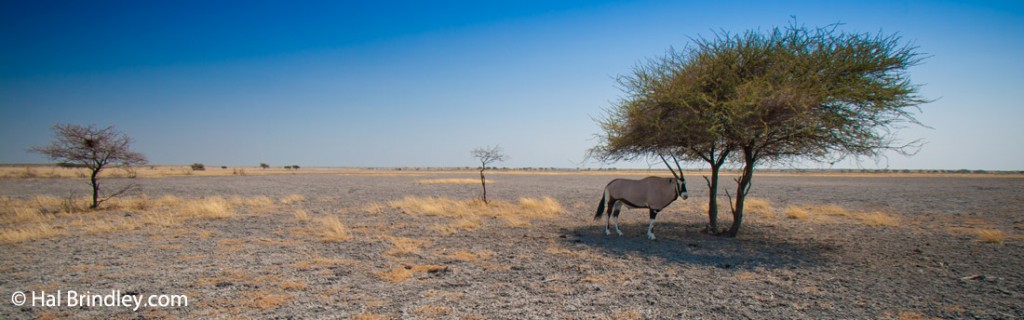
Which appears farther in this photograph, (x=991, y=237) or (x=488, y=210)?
(x=488, y=210)

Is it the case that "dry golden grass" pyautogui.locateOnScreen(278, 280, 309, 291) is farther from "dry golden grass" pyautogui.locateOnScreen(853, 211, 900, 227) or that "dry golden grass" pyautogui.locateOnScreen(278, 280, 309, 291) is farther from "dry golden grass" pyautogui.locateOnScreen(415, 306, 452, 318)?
"dry golden grass" pyautogui.locateOnScreen(853, 211, 900, 227)

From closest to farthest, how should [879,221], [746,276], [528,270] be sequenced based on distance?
[746,276], [528,270], [879,221]

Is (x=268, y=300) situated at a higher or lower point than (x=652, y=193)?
lower

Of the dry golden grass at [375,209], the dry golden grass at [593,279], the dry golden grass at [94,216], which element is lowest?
the dry golden grass at [593,279]

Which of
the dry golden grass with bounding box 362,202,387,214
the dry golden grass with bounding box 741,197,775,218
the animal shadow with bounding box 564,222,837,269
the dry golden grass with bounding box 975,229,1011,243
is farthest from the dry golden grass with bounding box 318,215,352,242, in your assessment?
the dry golden grass with bounding box 975,229,1011,243

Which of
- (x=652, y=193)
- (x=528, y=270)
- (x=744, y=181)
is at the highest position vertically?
(x=744, y=181)

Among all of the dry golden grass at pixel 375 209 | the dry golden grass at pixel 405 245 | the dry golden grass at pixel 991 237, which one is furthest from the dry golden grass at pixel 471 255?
the dry golden grass at pixel 991 237

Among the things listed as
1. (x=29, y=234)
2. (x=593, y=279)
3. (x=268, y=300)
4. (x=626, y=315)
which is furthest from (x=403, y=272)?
(x=29, y=234)

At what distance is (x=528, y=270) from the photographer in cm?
763

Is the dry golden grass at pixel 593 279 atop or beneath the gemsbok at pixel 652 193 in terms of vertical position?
beneath

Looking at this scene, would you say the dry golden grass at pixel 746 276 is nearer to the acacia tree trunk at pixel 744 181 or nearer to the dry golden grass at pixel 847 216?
the acacia tree trunk at pixel 744 181

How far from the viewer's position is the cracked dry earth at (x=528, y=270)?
548 cm

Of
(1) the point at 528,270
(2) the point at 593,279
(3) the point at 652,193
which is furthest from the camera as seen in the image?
(3) the point at 652,193

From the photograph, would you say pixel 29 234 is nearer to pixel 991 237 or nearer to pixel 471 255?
pixel 471 255
